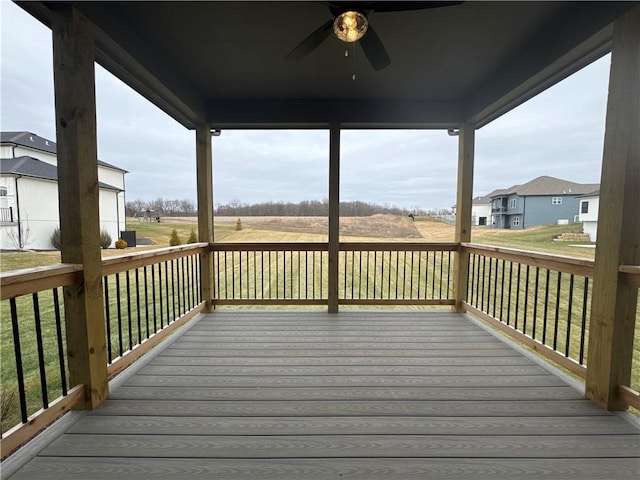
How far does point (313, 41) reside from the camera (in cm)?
197

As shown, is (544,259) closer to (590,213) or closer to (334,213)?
(590,213)

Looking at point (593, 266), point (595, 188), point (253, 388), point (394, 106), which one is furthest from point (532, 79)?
point (253, 388)

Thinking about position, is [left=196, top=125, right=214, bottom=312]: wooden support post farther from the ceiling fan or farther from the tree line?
the ceiling fan

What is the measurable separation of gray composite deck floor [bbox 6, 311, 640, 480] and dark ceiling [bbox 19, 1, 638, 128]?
8.01ft

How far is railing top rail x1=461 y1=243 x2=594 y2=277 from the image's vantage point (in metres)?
2.04

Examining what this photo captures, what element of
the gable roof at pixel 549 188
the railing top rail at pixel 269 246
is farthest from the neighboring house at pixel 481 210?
the railing top rail at pixel 269 246

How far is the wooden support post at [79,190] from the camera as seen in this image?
169cm

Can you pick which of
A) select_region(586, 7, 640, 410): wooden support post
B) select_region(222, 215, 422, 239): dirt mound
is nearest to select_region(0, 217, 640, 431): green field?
select_region(222, 215, 422, 239): dirt mound

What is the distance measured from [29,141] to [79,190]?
36 centimetres

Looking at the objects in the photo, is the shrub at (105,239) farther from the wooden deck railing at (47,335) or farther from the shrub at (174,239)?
the shrub at (174,239)

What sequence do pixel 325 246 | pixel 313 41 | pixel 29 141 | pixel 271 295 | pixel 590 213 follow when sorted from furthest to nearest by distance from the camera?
pixel 271 295 < pixel 325 246 < pixel 590 213 < pixel 313 41 < pixel 29 141

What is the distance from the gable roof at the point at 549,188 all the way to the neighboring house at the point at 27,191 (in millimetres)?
3555

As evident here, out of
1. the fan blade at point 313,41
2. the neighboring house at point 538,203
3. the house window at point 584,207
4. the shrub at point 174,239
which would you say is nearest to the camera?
the fan blade at point 313,41

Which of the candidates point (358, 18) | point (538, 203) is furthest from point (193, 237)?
point (538, 203)
